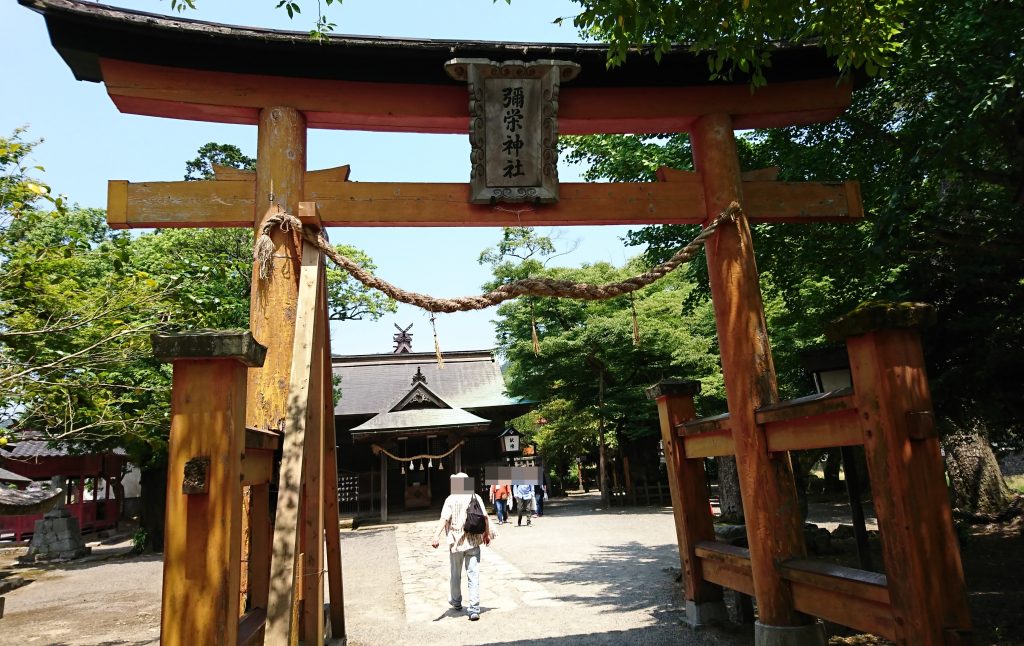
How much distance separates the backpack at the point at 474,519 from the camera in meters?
7.69

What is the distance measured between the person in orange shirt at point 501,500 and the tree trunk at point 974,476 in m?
11.4

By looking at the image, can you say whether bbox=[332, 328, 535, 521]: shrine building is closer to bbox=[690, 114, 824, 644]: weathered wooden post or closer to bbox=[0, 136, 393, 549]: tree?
bbox=[0, 136, 393, 549]: tree

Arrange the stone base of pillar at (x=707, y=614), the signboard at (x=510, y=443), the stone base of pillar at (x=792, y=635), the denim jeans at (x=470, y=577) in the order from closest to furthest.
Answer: the stone base of pillar at (x=792, y=635)
the stone base of pillar at (x=707, y=614)
the denim jeans at (x=470, y=577)
the signboard at (x=510, y=443)

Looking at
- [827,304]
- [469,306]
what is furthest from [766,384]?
[827,304]

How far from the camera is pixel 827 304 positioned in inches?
355

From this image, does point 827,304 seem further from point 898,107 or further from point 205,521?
point 205,521

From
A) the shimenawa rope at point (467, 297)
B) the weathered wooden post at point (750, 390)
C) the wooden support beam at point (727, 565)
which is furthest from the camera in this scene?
the wooden support beam at point (727, 565)

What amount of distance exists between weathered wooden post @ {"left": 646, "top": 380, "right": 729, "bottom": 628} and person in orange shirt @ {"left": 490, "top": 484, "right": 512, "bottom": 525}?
43.6ft

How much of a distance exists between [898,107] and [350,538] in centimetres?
1597

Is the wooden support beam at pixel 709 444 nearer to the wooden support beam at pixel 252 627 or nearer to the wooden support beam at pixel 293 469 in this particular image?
the wooden support beam at pixel 293 469

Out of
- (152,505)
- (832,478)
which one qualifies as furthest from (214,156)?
(832,478)

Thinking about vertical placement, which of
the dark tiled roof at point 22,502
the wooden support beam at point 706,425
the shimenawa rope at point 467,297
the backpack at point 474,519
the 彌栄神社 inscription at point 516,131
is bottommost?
the backpack at point 474,519

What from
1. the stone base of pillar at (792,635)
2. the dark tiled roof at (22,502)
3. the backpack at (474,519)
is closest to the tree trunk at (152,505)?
the dark tiled roof at (22,502)

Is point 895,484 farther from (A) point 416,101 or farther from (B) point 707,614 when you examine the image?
(A) point 416,101
